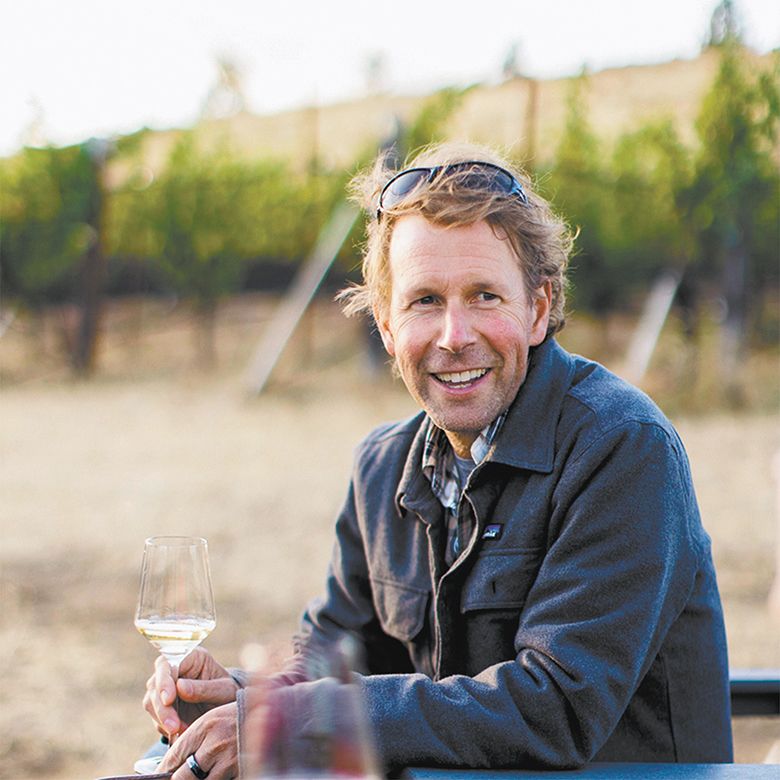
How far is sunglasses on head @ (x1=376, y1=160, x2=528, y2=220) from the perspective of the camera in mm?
2117

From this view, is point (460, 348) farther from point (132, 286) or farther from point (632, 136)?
point (132, 286)

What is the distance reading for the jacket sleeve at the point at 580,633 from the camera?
1.83 meters

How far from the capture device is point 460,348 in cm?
212

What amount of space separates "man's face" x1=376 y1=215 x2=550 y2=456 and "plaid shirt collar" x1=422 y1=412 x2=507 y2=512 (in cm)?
3

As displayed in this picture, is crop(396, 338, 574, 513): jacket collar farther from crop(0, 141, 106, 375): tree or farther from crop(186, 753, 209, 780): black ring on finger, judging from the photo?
crop(0, 141, 106, 375): tree

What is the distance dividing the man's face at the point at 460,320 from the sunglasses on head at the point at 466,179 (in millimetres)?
54

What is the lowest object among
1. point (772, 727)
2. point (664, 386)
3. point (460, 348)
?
point (772, 727)

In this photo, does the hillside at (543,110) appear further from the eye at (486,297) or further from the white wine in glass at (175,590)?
the white wine in glass at (175,590)

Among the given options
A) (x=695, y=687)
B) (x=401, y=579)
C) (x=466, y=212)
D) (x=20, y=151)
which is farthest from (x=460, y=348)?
(x=20, y=151)

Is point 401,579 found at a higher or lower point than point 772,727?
higher

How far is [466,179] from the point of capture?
2111mm

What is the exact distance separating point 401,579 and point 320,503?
20.7 ft

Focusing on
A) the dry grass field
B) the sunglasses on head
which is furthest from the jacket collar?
the dry grass field

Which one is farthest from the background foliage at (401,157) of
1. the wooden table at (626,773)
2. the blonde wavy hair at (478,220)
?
the wooden table at (626,773)
